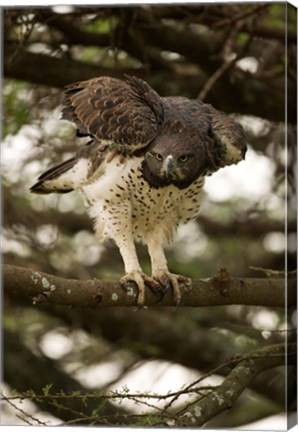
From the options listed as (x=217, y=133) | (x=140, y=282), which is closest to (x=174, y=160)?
(x=217, y=133)

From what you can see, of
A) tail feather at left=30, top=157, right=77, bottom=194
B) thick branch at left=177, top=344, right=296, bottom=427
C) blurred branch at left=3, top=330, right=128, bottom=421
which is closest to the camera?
thick branch at left=177, top=344, right=296, bottom=427

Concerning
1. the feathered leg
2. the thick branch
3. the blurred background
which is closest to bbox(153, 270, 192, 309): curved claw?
the feathered leg

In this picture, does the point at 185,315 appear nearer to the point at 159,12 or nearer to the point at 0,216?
the point at 0,216

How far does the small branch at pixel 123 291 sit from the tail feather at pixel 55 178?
619 mm

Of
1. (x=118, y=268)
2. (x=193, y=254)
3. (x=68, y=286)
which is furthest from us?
(x=193, y=254)

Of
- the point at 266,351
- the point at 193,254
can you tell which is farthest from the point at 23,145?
the point at 266,351

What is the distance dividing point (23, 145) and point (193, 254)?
1165 mm

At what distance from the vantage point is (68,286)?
14.7 feet

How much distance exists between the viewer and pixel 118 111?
5.01m

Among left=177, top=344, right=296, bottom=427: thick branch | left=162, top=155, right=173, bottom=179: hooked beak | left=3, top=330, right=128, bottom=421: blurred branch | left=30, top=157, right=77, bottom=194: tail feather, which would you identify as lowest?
left=3, top=330, right=128, bottom=421: blurred branch

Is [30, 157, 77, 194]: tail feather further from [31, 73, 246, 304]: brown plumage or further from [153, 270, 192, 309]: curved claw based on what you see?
[153, 270, 192, 309]: curved claw

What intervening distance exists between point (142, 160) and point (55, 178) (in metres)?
0.54

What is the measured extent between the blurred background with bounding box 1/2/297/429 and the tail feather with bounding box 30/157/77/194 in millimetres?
172

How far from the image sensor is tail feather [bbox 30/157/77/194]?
5.34m
